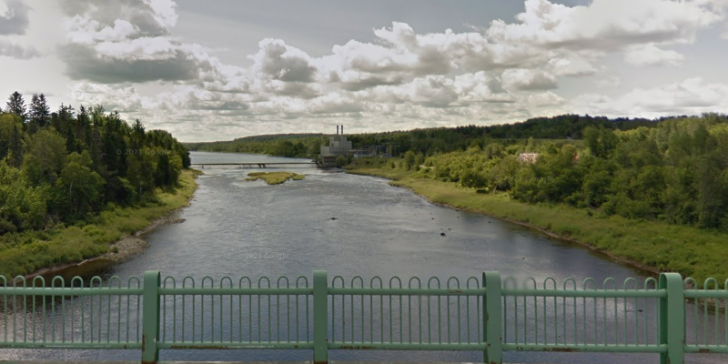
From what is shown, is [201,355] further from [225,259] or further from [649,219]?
[649,219]

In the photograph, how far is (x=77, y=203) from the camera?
167 ft

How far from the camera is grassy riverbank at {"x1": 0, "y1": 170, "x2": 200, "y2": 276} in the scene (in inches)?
1395

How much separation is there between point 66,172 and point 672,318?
5265 cm

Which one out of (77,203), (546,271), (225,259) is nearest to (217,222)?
(77,203)

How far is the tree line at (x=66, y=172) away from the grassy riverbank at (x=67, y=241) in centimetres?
153

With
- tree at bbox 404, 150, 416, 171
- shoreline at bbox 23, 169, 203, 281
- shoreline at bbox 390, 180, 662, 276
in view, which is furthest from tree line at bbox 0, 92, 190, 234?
tree at bbox 404, 150, 416, 171

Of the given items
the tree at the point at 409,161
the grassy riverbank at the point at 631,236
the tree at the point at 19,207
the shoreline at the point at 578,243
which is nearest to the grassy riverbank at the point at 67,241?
the tree at the point at 19,207

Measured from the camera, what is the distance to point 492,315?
882cm

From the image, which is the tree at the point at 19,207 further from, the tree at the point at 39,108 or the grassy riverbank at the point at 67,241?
the tree at the point at 39,108

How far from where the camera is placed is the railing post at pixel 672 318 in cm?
866

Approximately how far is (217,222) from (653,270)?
134 feet

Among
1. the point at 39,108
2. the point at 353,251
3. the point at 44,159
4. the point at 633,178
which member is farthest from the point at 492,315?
the point at 39,108

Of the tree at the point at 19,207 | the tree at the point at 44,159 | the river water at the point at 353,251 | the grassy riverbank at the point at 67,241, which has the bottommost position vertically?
the river water at the point at 353,251

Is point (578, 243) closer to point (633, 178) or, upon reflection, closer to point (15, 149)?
point (633, 178)
